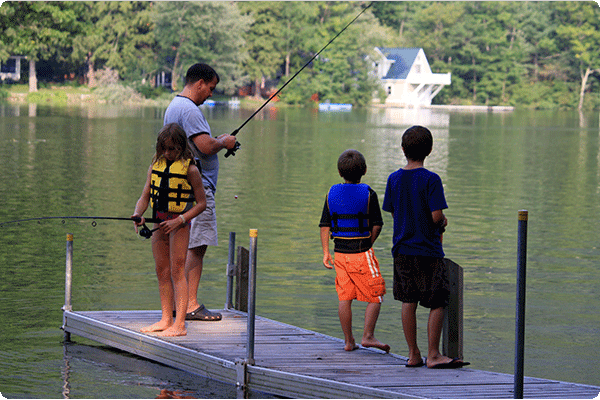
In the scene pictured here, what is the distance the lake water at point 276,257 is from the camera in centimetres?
754

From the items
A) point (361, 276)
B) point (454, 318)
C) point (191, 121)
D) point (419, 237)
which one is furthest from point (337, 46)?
point (419, 237)

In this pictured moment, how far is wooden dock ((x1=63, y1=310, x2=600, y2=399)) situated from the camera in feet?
19.0

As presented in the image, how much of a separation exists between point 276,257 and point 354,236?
6121mm

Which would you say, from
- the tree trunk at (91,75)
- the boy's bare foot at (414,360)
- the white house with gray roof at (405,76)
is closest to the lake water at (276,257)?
the boy's bare foot at (414,360)

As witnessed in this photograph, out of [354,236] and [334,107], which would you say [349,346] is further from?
[334,107]

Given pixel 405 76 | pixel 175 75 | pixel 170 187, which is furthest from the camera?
pixel 405 76

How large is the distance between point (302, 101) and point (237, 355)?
7966 centimetres

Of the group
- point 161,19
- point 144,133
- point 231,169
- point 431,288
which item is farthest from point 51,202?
point 161,19

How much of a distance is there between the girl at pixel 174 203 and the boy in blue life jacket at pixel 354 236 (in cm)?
101

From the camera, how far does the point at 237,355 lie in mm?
6617

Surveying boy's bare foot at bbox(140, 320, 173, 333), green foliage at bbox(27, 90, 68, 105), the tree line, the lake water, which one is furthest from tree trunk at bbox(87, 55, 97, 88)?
boy's bare foot at bbox(140, 320, 173, 333)

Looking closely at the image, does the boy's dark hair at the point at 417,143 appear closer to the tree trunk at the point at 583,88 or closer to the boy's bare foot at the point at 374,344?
the boy's bare foot at the point at 374,344

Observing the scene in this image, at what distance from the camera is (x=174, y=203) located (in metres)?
6.84

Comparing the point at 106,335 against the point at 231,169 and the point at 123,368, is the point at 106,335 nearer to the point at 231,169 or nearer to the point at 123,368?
the point at 123,368
